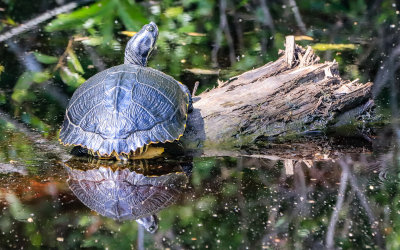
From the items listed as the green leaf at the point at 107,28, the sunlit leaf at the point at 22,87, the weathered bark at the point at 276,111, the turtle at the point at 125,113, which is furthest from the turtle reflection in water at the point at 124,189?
the green leaf at the point at 107,28

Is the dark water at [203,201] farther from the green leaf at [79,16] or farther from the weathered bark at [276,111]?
the green leaf at [79,16]

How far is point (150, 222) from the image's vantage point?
12.1ft

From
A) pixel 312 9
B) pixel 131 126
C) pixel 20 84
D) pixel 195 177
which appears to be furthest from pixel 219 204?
pixel 312 9

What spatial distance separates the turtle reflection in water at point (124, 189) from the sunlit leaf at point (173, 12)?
160 inches

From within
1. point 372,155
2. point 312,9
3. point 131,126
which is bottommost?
point 312,9

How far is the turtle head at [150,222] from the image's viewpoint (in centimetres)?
361

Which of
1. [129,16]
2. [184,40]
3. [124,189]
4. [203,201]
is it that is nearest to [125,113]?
[124,189]

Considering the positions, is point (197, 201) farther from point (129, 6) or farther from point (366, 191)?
point (129, 6)

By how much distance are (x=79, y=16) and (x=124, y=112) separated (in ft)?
11.5

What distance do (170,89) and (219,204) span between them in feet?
3.31

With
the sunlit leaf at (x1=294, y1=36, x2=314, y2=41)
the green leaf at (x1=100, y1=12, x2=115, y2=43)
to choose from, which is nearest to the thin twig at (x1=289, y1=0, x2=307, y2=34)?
the sunlit leaf at (x1=294, y1=36, x2=314, y2=41)

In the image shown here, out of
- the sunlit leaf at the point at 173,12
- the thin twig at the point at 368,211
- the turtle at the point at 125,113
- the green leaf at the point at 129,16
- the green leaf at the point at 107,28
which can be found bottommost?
the sunlit leaf at the point at 173,12

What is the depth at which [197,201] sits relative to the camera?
3939 millimetres

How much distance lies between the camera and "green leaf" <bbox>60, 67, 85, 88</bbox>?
5964 mm
